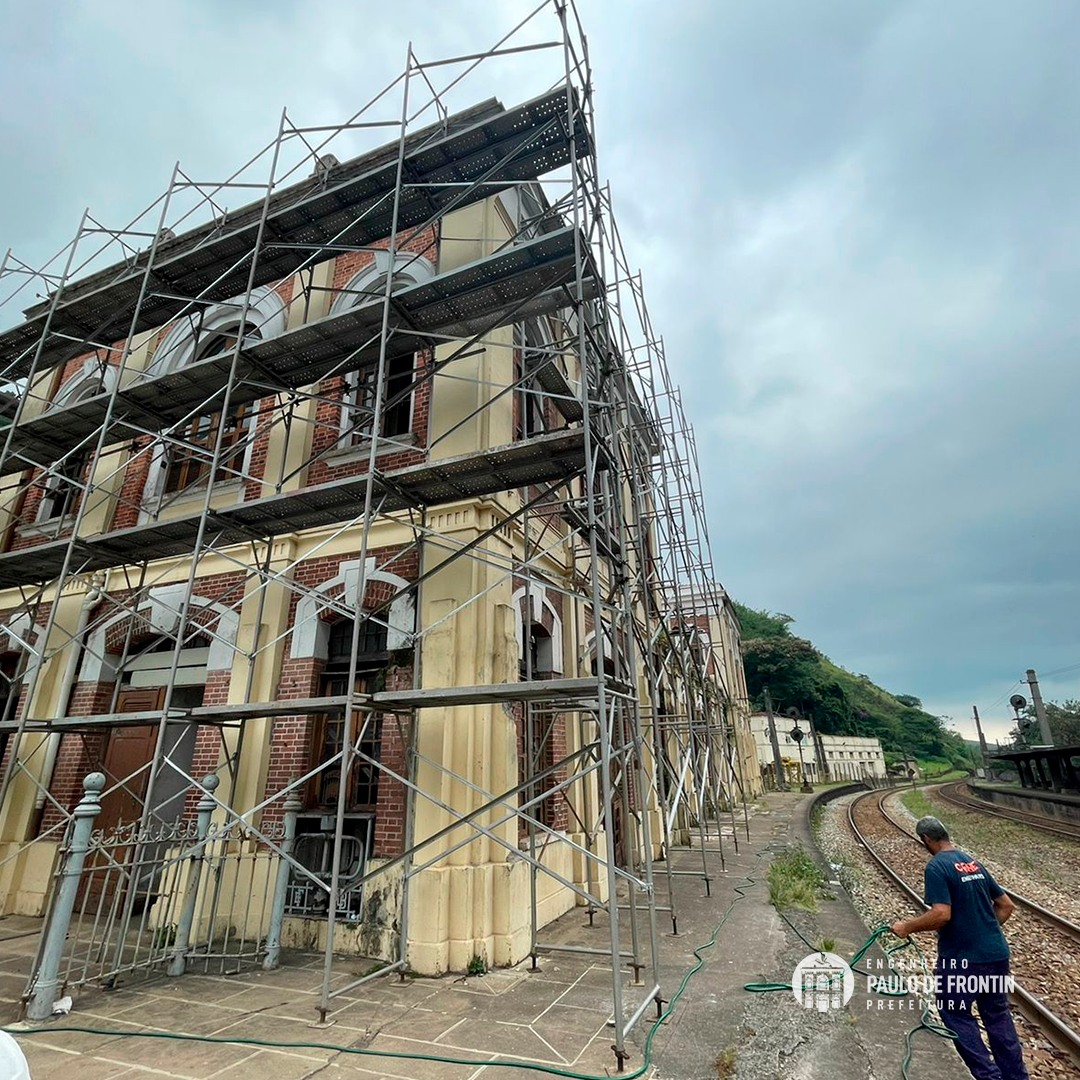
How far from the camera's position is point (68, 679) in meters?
9.75

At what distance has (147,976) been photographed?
20.2 ft

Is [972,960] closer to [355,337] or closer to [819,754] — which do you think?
[355,337]

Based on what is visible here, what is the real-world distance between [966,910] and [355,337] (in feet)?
27.2

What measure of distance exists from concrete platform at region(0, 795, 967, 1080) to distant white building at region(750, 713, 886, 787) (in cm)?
3919

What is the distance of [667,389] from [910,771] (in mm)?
62112

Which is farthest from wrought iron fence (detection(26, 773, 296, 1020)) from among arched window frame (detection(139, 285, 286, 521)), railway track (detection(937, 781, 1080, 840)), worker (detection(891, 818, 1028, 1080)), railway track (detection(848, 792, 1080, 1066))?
railway track (detection(937, 781, 1080, 840))

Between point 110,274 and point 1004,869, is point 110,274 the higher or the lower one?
the higher one

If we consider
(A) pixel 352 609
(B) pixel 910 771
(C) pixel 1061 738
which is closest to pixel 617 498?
(A) pixel 352 609

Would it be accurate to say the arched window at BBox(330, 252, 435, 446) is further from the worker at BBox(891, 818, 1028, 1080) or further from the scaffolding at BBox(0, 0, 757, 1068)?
the worker at BBox(891, 818, 1028, 1080)

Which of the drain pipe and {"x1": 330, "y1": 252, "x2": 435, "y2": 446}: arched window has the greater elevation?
{"x1": 330, "y1": 252, "x2": 435, "y2": 446}: arched window

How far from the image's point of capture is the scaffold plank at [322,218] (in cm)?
786

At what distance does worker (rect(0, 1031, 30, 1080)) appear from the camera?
197cm

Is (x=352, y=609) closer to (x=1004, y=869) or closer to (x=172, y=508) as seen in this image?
(x=172, y=508)

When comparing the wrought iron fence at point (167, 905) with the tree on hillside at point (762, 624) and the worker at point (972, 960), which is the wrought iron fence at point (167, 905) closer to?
the worker at point (972, 960)
